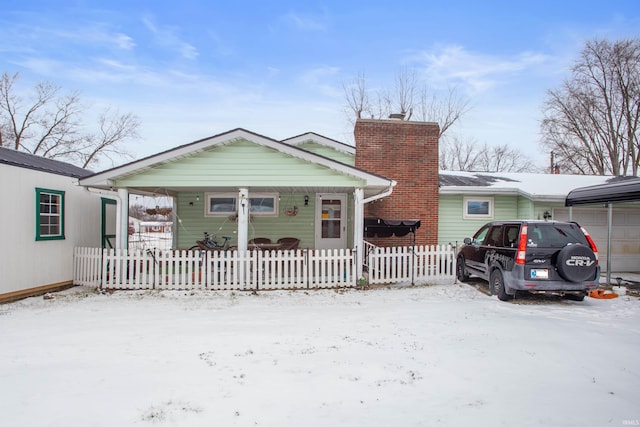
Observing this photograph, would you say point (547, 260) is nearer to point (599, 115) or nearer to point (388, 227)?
point (388, 227)

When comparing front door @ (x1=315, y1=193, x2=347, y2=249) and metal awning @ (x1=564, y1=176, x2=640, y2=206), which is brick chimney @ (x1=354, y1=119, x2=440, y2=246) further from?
metal awning @ (x1=564, y1=176, x2=640, y2=206)

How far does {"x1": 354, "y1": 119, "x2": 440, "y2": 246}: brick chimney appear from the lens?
12.5 metres

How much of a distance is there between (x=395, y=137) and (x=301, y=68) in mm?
9669

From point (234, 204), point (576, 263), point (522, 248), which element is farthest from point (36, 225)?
point (576, 263)

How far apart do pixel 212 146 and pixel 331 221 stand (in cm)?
551

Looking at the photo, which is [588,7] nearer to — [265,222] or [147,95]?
[265,222]

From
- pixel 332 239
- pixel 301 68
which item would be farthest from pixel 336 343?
pixel 301 68

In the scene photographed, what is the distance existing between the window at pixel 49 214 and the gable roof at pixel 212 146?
0.83m


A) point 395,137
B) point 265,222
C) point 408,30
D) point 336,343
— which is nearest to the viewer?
point 336,343

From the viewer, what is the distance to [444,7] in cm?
1372

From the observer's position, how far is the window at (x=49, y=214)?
8930 mm

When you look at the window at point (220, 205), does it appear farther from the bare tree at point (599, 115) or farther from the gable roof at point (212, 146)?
the bare tree at point (599, 115)

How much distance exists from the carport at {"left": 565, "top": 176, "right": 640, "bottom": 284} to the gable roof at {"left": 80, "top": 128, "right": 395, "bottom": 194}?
547 cm

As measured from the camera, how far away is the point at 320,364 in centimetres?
454
